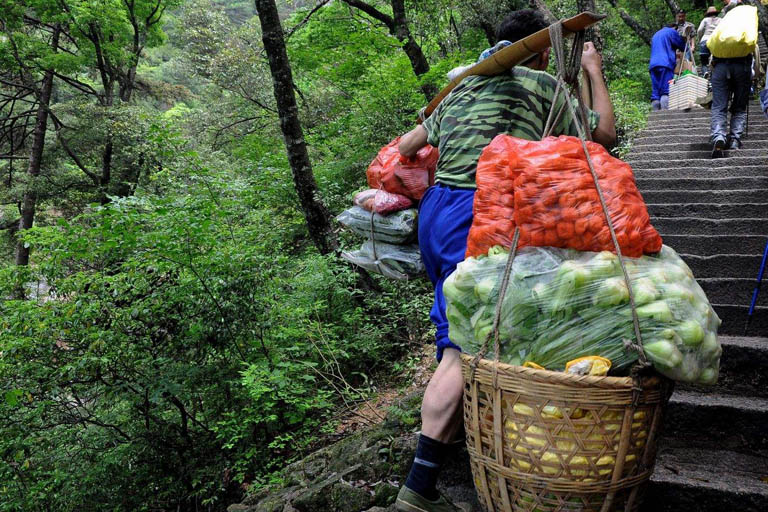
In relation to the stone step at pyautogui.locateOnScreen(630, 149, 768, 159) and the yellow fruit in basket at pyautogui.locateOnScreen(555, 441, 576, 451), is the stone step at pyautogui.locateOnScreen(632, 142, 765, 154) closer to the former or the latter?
the stone step at pyautogui.locateOnScreen(630, 149, 768, 159)

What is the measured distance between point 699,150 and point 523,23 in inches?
213

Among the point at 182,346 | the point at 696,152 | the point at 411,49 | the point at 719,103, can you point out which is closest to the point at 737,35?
the point at 719,103

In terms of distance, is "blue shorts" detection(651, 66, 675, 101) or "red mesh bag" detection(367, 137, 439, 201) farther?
"blue shorts" detection(651, 66, 675, 101)

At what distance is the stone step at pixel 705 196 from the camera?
495cm

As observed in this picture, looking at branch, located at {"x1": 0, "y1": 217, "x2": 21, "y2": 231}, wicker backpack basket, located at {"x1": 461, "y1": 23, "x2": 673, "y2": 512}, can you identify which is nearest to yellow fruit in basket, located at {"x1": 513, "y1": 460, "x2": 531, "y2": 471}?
wicker backpack basket, located at {"x1": 461, "y1": 23, "x2": 673, "y2": 512}

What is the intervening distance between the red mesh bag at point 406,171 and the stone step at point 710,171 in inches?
153

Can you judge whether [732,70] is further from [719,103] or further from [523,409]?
[523,409]

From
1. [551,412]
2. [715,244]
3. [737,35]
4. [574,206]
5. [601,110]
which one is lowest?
[715,244]

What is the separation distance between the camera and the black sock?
2.05m

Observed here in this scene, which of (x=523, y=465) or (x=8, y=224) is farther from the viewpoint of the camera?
(x=8, y=224)

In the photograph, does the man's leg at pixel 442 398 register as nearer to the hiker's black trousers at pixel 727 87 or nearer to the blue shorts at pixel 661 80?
the hiker's black trousers at pixel 727 87

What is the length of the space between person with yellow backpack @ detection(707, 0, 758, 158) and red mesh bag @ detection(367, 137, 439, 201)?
5.03 meters

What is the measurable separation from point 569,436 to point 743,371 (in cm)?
197

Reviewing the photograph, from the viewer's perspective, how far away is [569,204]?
1.67m
